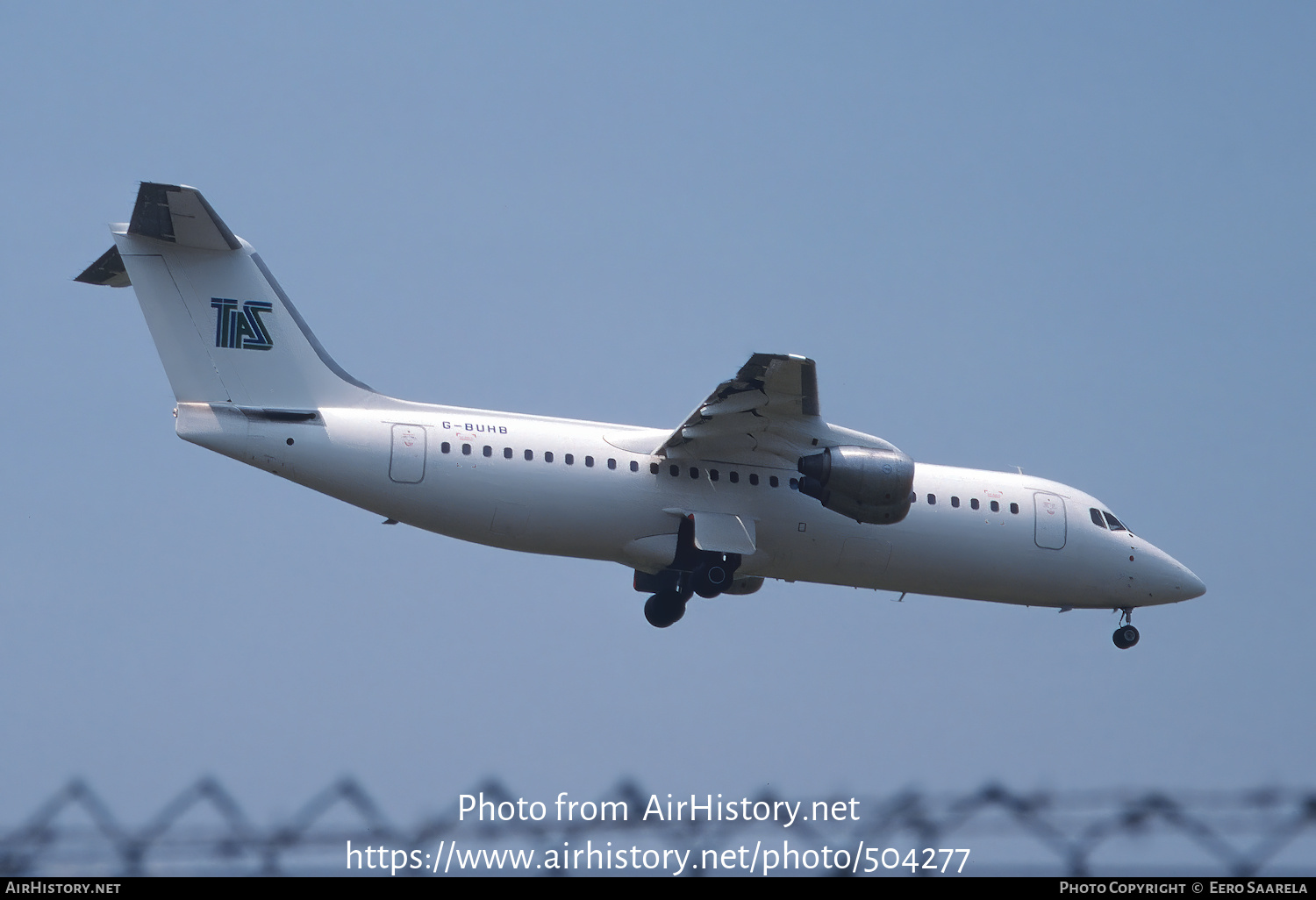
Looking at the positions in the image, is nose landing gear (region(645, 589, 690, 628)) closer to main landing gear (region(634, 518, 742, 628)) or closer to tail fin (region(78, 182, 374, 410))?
main landing gear (region(634, 518, 742, 628))

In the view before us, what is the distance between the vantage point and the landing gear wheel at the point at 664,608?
2316 cm

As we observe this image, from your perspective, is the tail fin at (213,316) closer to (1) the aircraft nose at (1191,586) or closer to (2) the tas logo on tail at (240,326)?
(2) the tas logo on tail at (240,326)

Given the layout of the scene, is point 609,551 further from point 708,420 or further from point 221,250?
point 221,250

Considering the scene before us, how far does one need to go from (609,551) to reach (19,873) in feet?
40.0

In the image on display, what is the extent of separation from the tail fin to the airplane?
0.9 inches

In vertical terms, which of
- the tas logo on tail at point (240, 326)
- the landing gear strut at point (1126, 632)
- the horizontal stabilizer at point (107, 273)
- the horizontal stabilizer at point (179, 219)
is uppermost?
the horizontal stabilizer at point (179, 219)

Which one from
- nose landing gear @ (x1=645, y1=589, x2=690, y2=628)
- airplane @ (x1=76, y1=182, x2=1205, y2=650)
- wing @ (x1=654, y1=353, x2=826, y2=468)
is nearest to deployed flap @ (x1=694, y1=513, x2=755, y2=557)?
airplane @ (x1=76, y1=182, x2=1205, y2=650)

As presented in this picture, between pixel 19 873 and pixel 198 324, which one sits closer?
pixel 19 873

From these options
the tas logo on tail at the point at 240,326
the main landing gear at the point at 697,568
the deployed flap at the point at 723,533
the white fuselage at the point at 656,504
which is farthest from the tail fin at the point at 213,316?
the deployed flap at the point at 723,533

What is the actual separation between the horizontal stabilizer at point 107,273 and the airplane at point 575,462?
0.09 ft

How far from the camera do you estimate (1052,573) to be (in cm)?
2359

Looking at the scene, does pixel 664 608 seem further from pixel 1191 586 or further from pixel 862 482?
pixel 1191 586

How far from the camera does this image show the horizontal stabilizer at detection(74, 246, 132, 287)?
19.9m
